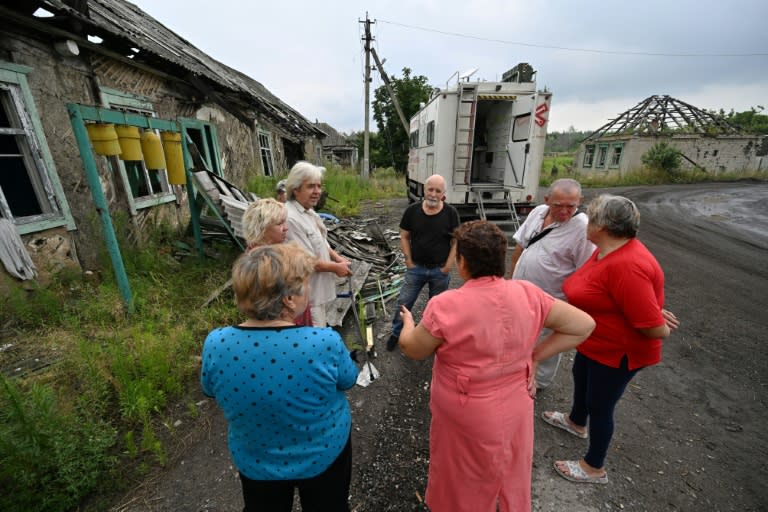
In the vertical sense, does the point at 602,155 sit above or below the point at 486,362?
above

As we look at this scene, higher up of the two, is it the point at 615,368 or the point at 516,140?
the point at 516,140

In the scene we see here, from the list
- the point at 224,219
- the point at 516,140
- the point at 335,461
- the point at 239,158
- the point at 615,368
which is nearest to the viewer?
the point at 335,461

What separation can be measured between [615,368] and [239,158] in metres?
9.99

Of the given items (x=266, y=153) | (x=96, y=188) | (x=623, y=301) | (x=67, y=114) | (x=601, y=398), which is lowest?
(x=601, y=398)

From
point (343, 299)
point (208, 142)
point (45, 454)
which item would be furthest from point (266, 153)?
point (45, 454)

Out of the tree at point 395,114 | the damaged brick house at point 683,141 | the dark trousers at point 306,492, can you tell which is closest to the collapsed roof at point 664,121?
the damaged brick house at point 683,141

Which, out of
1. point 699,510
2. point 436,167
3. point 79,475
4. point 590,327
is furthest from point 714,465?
point 436,167

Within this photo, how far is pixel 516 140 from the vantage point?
759 cm

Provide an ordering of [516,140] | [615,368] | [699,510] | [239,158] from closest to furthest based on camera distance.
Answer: [615,368]
[699,510]
[516,140]
[239,158]

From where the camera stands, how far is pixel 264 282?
1104 millimetres

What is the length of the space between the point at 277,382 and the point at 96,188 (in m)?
3.51

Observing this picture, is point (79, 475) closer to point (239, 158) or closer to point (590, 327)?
point (590, 327)

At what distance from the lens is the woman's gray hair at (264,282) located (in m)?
1.11

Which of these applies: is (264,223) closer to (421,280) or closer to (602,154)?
(421,280)
